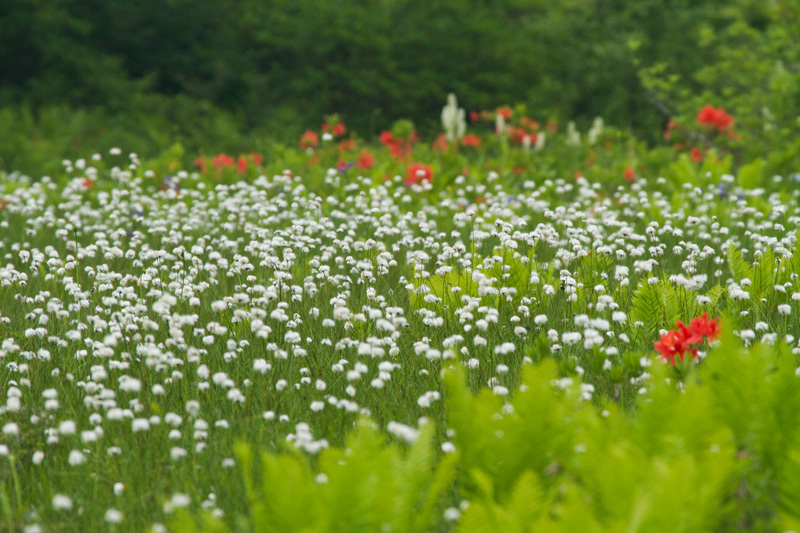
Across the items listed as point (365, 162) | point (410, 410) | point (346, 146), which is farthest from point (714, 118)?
point (410, 410)

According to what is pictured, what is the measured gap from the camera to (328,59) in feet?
58.7

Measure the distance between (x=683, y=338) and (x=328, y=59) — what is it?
15305mm

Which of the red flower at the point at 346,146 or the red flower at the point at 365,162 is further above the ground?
the red flower at the point at 365,162

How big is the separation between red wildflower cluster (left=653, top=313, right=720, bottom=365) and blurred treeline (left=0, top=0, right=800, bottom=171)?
13.0 m

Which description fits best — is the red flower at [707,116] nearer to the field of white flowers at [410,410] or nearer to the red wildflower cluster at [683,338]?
Answer: the field of white flowers at [410,410]

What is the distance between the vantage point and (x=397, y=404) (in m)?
3.91

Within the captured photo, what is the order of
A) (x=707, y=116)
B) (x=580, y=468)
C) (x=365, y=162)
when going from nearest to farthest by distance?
1. (x=580, y=468)
2. (x=365, y=162)
3. (x=707, y=116)

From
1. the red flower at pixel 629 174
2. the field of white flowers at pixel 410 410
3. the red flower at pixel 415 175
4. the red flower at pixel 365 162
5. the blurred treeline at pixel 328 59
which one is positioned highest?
the field of white flowers at pixel 410 410

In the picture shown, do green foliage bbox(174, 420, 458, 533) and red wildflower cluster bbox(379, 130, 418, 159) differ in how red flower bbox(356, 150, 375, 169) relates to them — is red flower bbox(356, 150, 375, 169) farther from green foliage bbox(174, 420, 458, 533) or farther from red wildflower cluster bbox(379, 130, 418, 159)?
green foliage bbox(174, 420, 458, 533)

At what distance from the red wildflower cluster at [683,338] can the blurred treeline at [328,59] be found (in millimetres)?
12975

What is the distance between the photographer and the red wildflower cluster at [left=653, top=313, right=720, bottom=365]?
3.69 meters

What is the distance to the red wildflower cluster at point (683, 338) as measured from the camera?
3.69m

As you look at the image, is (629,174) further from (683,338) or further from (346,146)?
(683,338)

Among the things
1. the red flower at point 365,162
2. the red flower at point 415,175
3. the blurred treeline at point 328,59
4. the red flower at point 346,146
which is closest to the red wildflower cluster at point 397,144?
the red flower at point 346,146
